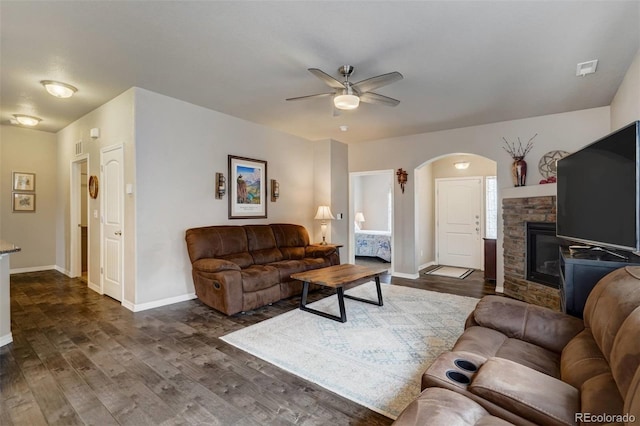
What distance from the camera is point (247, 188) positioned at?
5.07m

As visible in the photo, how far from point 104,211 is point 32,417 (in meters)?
3.14

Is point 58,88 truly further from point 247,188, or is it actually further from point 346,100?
→ point 346,100

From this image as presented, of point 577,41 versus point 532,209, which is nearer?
point 577,41

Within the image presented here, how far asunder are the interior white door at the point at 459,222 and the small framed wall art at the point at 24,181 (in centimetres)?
820

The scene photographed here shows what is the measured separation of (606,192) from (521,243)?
2536 mm

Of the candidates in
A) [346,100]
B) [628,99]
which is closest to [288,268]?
[346,100]

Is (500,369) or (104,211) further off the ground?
(104,211)

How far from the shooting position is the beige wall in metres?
5.62

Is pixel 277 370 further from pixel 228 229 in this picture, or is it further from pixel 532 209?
pixel 532 209

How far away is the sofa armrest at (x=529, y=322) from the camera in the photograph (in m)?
1.81

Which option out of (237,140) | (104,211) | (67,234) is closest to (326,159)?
(237,140)

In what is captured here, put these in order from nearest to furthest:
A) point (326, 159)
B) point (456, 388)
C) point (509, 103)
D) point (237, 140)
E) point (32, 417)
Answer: point (456, 388) → point (32, 417) → point (509, 103) → point (237, 140) → point (326, 159)

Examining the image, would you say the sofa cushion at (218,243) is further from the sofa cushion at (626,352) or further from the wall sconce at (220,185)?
the sofa cushion at (626,352)

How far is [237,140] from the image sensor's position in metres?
4.90
